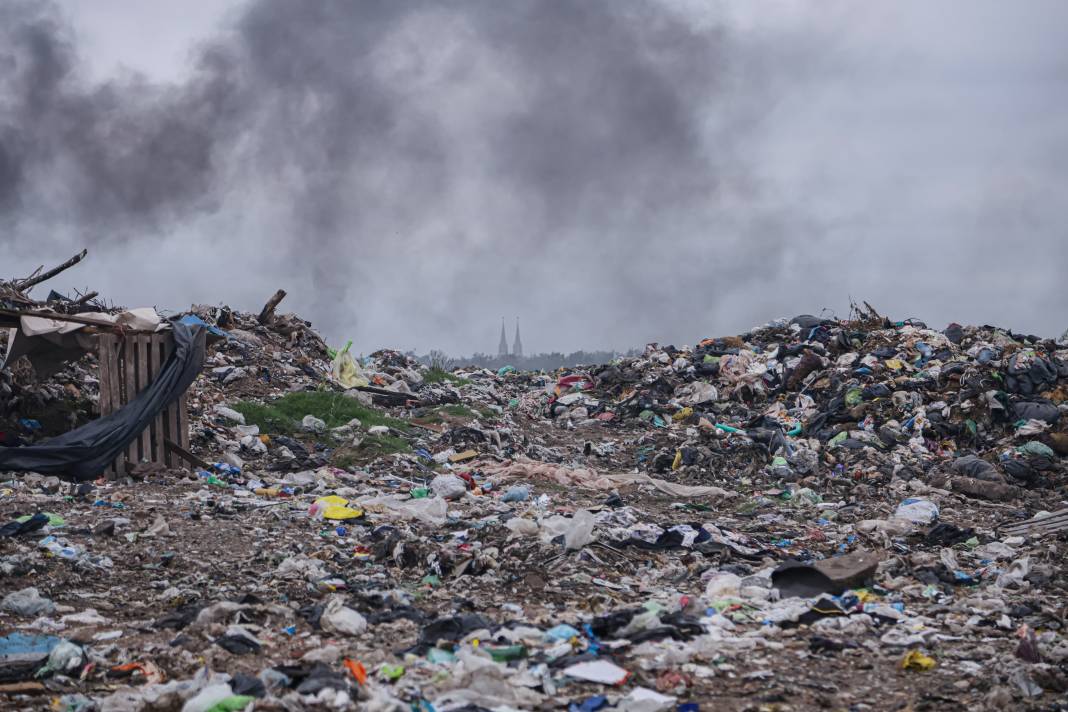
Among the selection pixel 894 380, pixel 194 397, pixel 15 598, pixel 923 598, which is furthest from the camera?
pixel 894 380

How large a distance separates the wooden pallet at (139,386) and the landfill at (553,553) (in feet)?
0.78

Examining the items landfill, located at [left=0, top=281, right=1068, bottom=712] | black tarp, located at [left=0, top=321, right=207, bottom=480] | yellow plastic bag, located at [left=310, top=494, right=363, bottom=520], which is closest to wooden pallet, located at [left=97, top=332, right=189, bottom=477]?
black tarp, located at [left=0, top=321, right=207, bottom=480]

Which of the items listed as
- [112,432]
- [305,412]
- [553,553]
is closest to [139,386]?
[112,432]

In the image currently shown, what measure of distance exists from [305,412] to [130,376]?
342 centimetres

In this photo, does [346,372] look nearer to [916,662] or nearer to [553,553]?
[553,553]

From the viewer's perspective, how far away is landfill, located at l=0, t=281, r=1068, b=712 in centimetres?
401

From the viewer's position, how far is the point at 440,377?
18.4 m

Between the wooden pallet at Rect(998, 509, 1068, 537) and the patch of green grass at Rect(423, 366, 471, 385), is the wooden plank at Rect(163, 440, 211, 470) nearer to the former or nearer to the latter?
the wooden pallet at Rect(998, 509, 1068, 537)

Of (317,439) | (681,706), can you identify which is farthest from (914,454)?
(681,706)

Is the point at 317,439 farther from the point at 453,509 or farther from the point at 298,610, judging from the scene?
the point at 298,610

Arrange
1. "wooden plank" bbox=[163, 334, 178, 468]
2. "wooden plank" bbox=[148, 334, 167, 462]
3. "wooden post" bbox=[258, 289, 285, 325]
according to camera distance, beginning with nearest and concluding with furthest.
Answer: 1. "wooden plank" bbox=[148, 334, 167, 462]
2. "wooden plank" bbox=[163, 334, 178, 468]
3. "wooden post" bbox=[258, 289, 285, 325]

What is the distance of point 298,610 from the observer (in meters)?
5.03

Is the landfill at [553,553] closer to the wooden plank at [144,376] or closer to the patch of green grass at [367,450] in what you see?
the patch of green grass at [367,450]

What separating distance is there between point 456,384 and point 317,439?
6.56 m
